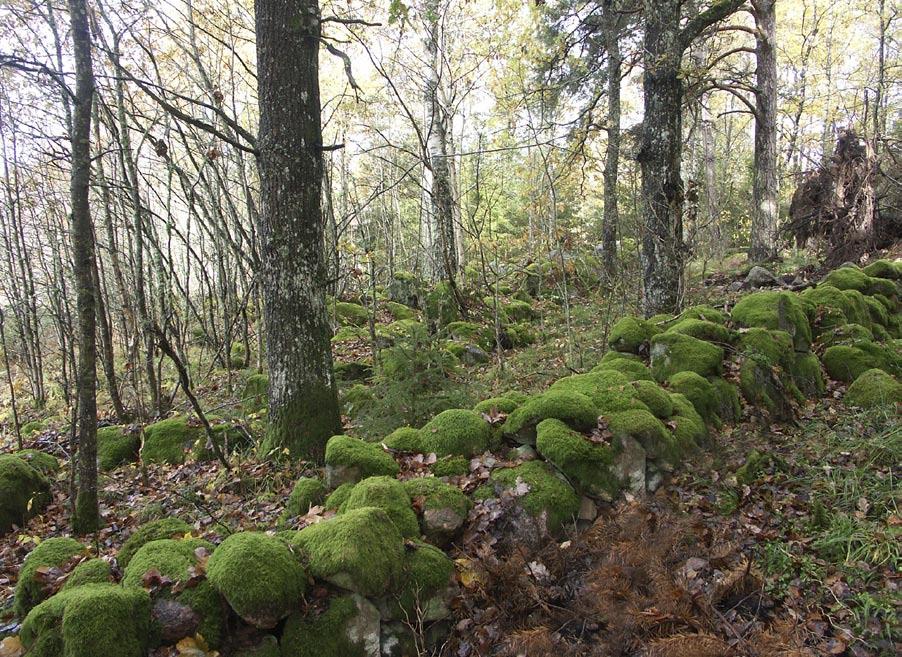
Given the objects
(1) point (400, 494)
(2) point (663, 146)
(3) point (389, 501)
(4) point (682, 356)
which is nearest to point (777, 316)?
(4) point (682, 356)

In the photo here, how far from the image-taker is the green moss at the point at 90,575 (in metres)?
2.75

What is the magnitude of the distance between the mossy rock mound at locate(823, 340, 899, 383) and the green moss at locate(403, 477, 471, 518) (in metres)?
5.02

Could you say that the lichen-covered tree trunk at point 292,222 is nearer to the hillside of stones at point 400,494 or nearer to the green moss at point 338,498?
the hillside of stones at point 400,494

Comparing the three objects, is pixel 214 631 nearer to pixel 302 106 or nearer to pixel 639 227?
pixel 302 106

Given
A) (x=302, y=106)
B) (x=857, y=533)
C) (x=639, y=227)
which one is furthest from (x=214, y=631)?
(x=639, y=227)

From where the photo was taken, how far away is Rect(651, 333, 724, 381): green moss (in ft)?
17.6

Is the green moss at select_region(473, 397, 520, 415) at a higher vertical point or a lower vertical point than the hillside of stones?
higher

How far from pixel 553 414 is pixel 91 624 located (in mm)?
3186

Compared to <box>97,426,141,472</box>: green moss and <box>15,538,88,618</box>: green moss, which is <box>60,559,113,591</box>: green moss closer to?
<box>15,538,88,618</box>: green moss

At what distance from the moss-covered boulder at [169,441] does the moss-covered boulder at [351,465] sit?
2.94 metres

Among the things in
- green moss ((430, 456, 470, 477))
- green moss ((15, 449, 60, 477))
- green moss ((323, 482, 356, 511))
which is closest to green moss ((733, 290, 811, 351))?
green moss ((430, 456, 470, 477))

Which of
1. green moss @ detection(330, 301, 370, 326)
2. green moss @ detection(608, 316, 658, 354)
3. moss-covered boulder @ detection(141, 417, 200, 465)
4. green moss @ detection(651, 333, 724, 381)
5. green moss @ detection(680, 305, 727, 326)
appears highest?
green moss @ detection(330, 301, 370, 326)

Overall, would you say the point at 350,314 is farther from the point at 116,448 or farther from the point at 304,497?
the point at 304,497

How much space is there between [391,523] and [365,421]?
2.54m
